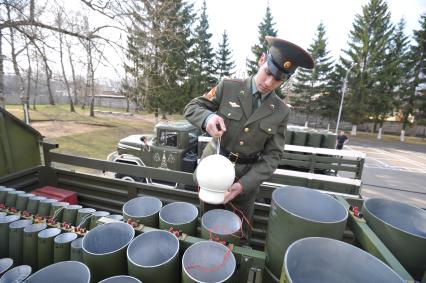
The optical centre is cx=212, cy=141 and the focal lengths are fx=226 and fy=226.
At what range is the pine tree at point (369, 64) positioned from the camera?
79.1 ft

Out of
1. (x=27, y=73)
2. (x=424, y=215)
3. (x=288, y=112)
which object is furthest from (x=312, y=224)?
(x=27, y=73)

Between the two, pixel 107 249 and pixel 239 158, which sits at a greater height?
pixel 239 158

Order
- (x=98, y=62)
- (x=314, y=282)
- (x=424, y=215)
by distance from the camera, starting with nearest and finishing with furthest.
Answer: (x=314, y=282) < (x=424, y=215) < (x=98, y=62)

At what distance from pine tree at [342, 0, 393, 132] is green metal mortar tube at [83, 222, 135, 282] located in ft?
91.6

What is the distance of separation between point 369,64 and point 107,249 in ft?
100

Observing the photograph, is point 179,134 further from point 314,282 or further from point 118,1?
point 314,282

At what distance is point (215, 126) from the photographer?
143cm

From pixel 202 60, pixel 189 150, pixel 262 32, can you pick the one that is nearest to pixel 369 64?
pixel 262 32

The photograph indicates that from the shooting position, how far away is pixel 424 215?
1263 millimetres

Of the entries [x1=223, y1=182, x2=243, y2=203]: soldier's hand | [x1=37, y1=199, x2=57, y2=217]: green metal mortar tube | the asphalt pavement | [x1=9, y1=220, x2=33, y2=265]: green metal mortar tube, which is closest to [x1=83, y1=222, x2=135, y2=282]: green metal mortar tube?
[x1=9, y1=220, x2=33, y2=265]: green metal mortar tube

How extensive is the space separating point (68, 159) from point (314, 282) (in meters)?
2.88

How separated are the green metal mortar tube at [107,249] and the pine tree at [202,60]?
22279mm

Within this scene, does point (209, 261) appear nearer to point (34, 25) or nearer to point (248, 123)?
point (248, 123)

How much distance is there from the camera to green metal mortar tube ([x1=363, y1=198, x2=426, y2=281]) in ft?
3.44
